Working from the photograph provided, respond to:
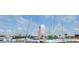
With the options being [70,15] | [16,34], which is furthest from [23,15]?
[70,15]

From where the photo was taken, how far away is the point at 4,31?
328 cm

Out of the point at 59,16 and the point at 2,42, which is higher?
the point at 59,16

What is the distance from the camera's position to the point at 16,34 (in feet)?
10.8
